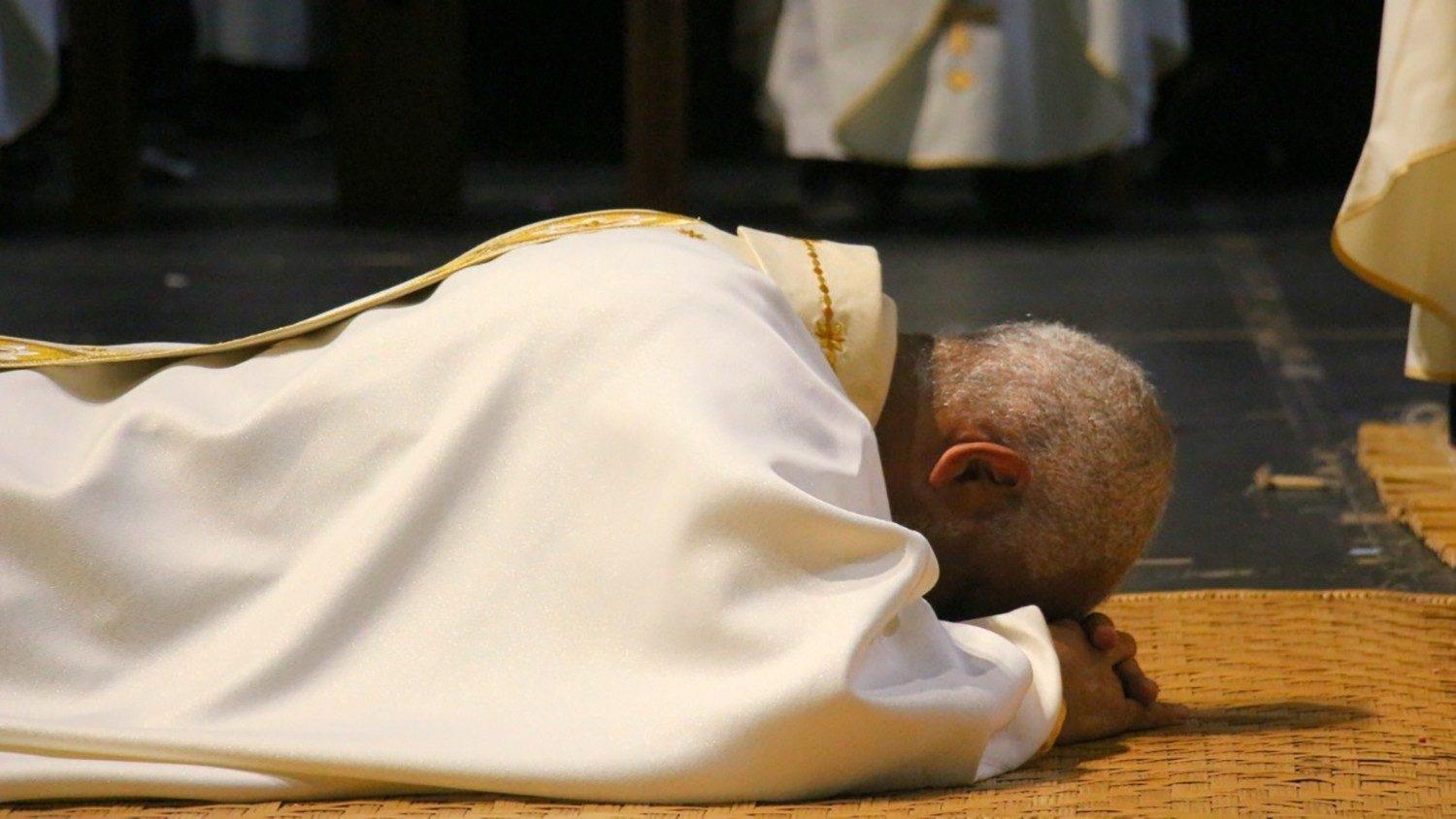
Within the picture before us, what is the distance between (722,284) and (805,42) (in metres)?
4.26

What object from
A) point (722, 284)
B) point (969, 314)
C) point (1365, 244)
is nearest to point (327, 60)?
point (969, 314)

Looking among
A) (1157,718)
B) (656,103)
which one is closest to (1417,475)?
(1157,718)

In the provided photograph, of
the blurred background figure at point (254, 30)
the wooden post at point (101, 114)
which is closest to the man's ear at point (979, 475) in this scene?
the wooden post at point (101, 114)

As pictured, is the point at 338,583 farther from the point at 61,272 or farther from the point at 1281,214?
the point at 1281,214

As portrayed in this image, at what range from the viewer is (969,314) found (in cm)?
454

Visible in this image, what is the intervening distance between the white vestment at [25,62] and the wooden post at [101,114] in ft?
0.55

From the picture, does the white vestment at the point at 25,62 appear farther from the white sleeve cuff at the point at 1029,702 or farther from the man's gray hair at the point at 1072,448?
the white sleeve cuff at the point at 1029,702

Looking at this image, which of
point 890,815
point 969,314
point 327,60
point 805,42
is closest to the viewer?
point 890,815

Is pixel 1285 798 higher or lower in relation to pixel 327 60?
higher

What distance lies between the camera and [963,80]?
5.80 metres

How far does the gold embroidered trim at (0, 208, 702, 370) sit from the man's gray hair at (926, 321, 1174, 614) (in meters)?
0.34

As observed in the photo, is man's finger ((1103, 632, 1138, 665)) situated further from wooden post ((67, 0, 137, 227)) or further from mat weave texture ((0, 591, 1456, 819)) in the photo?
wooden post ((67, 0, 137, 227))

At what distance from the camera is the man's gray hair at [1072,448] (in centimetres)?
189

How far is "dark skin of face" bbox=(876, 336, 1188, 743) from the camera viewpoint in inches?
73.5
